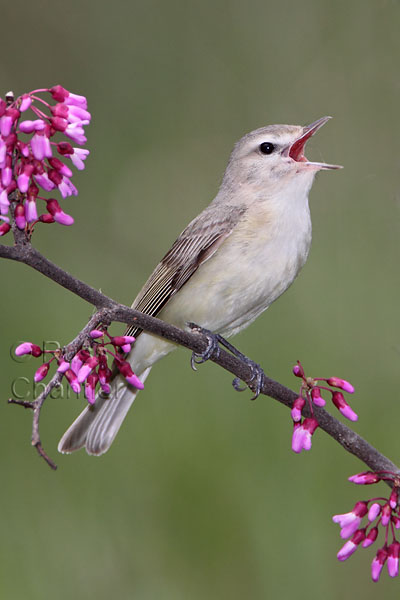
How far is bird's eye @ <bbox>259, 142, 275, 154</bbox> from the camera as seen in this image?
443 cm

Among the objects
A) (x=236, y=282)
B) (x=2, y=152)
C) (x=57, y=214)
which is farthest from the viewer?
(x=236, y=282)

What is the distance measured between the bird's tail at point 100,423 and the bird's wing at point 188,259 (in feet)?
1.36

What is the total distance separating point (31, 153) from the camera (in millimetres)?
2426

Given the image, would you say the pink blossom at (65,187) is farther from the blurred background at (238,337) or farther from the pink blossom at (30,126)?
the blurred background at (238,337)

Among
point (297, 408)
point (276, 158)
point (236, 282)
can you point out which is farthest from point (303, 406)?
point (276, 158)

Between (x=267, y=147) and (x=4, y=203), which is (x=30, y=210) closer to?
(x=4, y=203)

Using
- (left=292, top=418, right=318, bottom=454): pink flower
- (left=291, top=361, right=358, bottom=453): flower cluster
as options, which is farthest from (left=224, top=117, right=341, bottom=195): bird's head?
(left=292, top=418, right=318, bottom=454): pink flower

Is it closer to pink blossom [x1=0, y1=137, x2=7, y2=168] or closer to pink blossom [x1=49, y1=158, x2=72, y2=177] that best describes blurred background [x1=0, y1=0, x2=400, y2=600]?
pink blossom [x1=49, y1=158, x2=72, y2=177]

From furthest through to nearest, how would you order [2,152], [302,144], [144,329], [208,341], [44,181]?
[302,144] → [208,341] → [144,329] → [44,181] → [2,152]

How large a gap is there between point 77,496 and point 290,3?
429 centimetres

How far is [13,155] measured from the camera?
242 centimetres

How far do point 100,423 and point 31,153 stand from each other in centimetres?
213

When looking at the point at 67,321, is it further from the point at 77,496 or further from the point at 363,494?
the point at 363,494

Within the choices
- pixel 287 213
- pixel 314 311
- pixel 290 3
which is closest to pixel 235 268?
pixel 287 213
